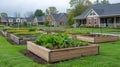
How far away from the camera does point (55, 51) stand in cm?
741

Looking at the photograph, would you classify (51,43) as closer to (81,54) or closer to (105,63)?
(81,54)

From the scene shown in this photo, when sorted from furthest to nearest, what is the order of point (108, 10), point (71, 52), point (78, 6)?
1. point (78, 6)
2. point (108, 10)
3. point (71, 52)

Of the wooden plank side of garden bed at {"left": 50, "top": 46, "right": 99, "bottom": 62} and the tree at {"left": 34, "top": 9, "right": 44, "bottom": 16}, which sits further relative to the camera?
the tree at {"left": 34, "top": 9, "right": 44, "bottom": 16}

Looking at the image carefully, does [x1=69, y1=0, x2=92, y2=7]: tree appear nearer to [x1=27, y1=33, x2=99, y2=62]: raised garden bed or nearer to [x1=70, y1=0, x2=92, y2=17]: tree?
[x1=70, y1=0, x2=92, y2=17]: tree

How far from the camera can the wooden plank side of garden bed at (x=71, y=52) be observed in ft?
24.3

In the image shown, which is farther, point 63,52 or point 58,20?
point 58,20

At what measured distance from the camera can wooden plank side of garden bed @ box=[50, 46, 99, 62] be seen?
24.3ft

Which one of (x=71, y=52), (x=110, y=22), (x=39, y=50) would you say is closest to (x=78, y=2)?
(x=110, y=22)

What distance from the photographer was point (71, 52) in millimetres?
7812

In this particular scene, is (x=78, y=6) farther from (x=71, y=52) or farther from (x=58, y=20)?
(x=71, y=52)

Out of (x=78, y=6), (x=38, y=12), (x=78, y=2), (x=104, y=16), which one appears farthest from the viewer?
(x=38, y=12)

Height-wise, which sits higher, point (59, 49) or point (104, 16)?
point (104, 16)

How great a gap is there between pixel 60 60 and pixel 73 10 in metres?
46.5

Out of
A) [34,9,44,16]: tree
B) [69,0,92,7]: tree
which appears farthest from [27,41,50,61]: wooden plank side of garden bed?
[34,9,44,16]: tree
